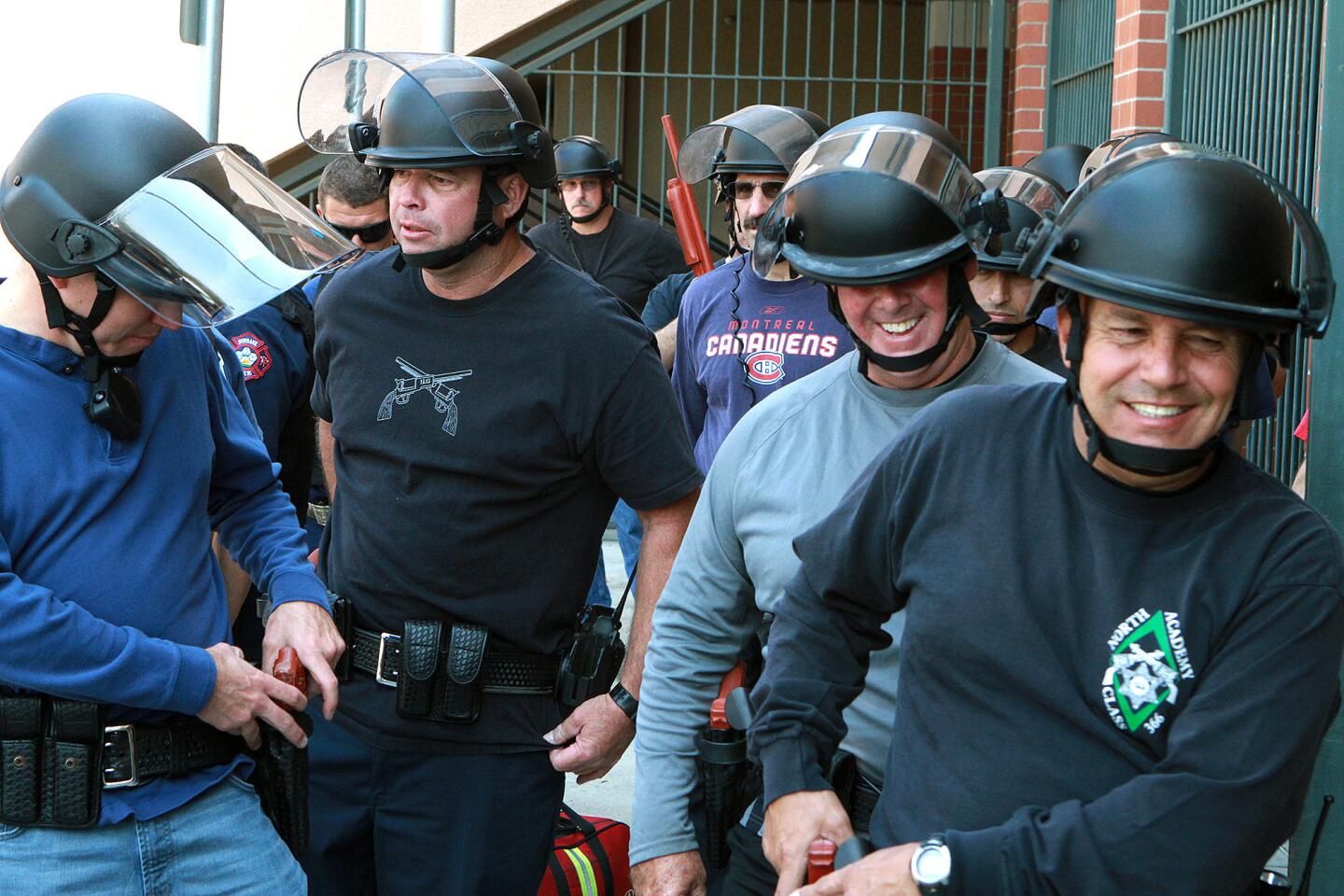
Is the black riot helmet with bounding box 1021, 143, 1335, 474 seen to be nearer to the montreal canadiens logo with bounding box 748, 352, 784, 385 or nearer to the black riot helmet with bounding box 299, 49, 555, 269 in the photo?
the black riot helmet with bounding box 299, 49, 555, 269

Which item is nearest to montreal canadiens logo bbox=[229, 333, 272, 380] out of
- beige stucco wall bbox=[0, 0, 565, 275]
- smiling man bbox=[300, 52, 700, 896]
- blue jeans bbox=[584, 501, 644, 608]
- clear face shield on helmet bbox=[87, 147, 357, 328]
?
smiling man bbox=[300, 52, 700, 896]

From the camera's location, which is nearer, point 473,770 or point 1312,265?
point 1312,265

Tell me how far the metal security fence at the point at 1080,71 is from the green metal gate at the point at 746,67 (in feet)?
2.41

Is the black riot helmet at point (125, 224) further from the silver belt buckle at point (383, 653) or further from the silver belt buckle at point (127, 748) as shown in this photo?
the silver belt buckle at point (383, 653)

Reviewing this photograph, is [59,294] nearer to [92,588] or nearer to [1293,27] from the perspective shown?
[92,588]

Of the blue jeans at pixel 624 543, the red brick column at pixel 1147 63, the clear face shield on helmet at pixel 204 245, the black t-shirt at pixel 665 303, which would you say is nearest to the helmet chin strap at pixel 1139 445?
the clear face shield on helmet at pixel 204 245

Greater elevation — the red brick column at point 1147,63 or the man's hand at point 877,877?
the red brick column at point 1147,63

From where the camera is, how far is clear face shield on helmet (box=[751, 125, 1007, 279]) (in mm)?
2777

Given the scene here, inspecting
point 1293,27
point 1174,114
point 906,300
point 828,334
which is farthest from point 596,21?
point 906,300

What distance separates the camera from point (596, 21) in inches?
408

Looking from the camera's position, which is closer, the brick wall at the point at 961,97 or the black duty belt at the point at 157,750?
the black duty belt at the point at 157,750

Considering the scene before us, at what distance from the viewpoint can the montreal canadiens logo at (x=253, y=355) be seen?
4.43 m

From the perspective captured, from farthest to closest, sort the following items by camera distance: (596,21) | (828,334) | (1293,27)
→ 1. (596,21)
2. (1293,27)
3. (828,334)

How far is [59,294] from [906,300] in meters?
1.43
